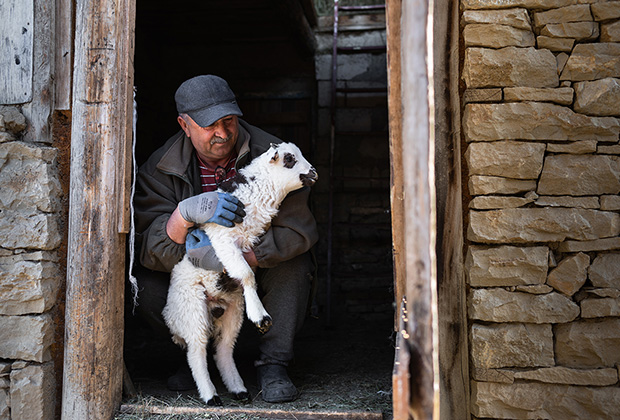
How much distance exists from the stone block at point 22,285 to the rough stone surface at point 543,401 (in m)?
2.28

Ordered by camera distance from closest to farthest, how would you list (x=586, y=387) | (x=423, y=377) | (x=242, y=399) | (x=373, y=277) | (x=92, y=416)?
(x=423, y=377) → (x=586, y=387) → (x=92, y=416) → (x=242, y=399) → (x=373, y=277)

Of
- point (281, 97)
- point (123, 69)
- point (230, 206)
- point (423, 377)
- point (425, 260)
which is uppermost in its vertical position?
point (281, 97)

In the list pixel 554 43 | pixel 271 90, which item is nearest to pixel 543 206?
pixel 554 43

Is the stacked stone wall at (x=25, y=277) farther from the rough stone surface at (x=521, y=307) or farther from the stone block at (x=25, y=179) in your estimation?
the rough stone surface at (x=521, y=307)

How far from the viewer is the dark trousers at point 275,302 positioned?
11.2 feet

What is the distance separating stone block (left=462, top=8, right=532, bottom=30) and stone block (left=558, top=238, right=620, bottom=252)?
1055mm

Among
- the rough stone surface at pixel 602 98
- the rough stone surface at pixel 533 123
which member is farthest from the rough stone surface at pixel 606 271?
the rough stone surface at pixel 602 98

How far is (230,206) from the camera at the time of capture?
297 cm

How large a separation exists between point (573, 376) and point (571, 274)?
465 mm

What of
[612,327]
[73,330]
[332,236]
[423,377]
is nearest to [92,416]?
[73,330]

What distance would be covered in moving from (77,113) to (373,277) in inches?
173

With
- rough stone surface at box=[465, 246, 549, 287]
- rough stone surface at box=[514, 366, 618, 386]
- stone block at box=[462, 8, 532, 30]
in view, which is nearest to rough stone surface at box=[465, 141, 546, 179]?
rough stone surface at box=[465, 246, 549, 287]

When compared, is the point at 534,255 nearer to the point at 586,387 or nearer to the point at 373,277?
the point at 586,387

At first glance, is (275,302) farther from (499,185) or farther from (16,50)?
(16,50)
